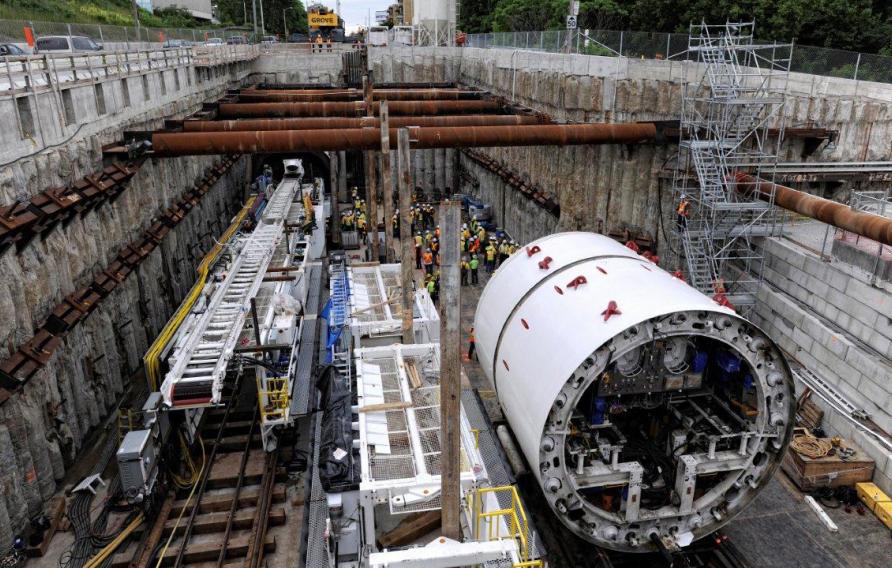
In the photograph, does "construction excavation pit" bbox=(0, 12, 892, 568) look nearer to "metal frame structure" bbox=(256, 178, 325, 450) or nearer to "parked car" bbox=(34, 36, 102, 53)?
"metal frame structure" bbox=(256, 178, 325, 450)

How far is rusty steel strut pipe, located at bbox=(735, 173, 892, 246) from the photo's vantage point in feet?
39.2

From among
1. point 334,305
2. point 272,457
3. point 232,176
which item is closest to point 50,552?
point 272,457

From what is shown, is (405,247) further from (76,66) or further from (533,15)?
(533,15)

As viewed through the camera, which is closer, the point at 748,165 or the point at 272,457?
the point at 272,457

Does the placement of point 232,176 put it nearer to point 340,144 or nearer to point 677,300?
point 340,144

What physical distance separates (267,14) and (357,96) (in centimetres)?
8193

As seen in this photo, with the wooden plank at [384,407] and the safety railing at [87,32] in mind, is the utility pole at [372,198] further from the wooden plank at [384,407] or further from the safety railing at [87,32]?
the safety railing at [87,32]

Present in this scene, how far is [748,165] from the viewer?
15766 mm

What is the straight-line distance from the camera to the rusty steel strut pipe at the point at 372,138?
17.3 meters

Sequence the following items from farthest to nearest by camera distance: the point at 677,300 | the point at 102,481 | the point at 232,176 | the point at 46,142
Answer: the point at 232,176
the point at 46,142
the point at 102,481
the point at 677,300

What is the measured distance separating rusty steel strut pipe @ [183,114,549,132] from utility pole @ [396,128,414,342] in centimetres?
437

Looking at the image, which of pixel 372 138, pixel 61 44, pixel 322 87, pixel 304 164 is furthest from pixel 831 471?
pixel 322 87

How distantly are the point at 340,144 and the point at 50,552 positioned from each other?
38.5ft

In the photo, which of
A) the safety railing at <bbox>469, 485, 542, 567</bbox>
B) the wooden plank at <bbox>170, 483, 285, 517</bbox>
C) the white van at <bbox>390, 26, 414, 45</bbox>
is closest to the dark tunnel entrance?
the wooden plank at <bbox>170, 483, 285, 517</bbox>
